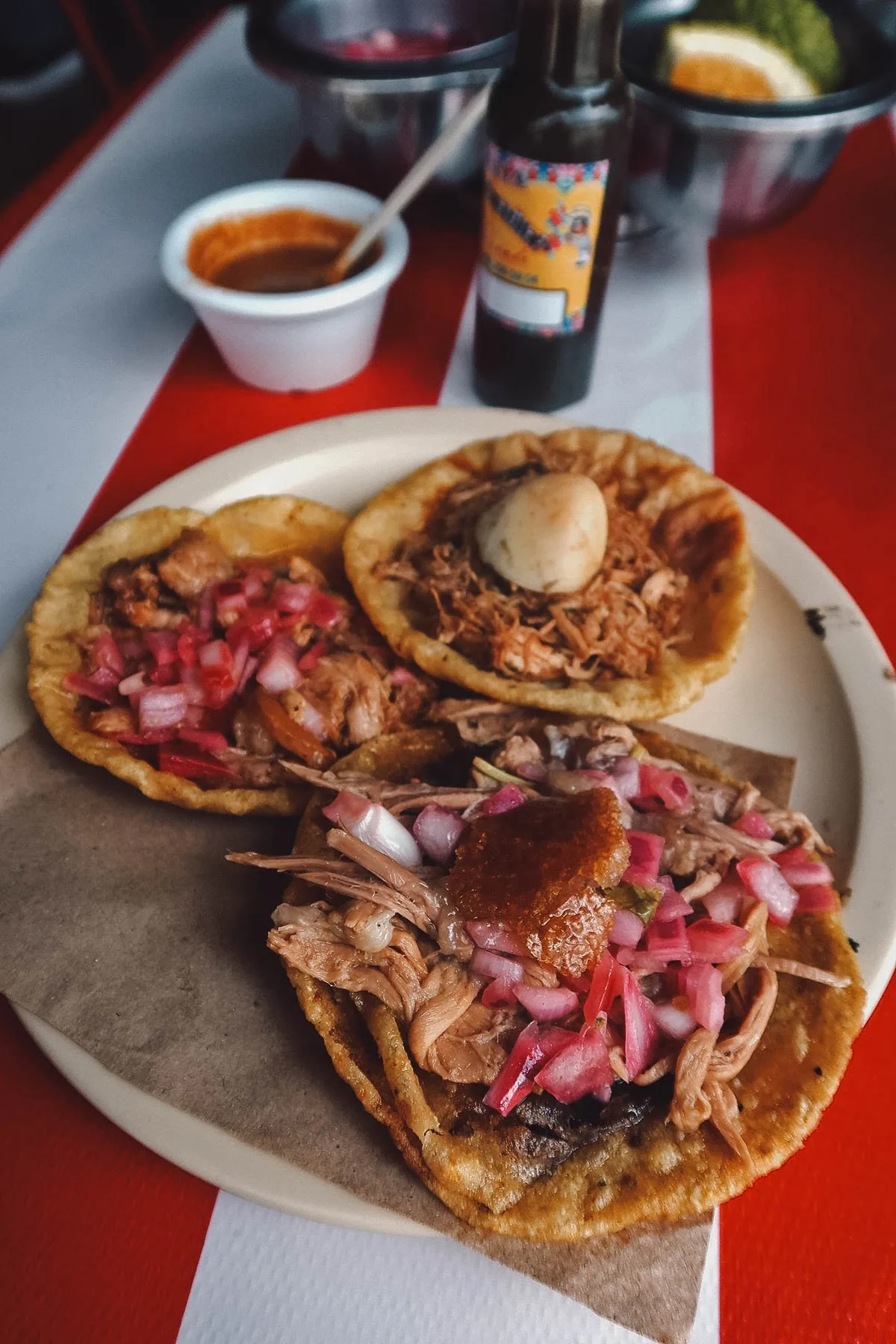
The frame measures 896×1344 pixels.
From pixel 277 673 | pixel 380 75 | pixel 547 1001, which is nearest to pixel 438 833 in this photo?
pixel 547 1001

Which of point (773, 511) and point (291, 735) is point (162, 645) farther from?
point (773, 511)

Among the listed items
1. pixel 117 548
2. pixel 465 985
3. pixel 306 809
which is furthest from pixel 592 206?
pixel 465 985

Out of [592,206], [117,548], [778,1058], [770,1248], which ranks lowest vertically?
[770,1248]

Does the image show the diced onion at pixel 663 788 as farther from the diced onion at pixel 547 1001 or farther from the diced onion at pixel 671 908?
the diced onion at pixel 547 1001

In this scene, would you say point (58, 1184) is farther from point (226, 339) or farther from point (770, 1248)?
point (226, 339)

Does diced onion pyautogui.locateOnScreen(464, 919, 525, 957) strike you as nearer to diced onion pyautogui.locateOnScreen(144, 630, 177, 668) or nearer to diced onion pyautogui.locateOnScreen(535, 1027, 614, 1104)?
diced onion pyautogui.locateOnScreen(535, 1027, 614, 1104)

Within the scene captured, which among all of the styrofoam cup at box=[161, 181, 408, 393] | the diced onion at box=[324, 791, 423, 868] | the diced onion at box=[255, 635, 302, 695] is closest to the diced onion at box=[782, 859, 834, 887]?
the diced onion at box=[324, 791, 423, 868]
